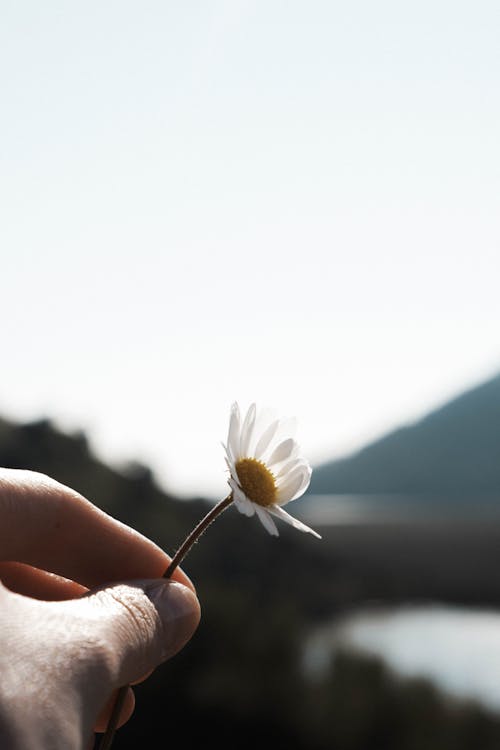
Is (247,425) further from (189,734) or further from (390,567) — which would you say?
(390,567)

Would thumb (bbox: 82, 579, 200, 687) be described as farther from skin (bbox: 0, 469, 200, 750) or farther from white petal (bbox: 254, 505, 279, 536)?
white petal (bbox: 254, 505, 279, 536)

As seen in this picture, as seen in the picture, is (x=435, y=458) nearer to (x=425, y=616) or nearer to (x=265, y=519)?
(x=425, y=616)

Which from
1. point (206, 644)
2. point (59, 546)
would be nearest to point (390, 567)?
point (206, 644)

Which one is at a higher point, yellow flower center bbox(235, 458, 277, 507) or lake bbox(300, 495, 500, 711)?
yellow flower center bbox(235, 458, 277, 507)

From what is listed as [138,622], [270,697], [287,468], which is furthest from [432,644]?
[138,622]

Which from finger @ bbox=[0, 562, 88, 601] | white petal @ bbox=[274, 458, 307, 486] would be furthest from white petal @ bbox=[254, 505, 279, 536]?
finger @ bbox=[0, 562, 88, 601]

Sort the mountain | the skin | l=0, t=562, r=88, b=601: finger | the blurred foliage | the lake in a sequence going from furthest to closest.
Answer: the mountain → the lake → the blurred foliage → l=0, t=562, r=88, b=601: finger → the skin

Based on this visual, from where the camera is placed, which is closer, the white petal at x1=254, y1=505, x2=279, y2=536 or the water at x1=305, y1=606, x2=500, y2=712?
the white petal at x1=254, y1=505, x2=279, y2=536
